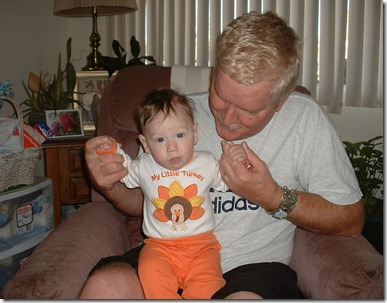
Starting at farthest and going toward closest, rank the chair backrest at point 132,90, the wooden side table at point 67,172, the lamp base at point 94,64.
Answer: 1. the lamp base at point 94,64
2. the wooden side table at point 67,172
3. the chair backrest at point 132,90

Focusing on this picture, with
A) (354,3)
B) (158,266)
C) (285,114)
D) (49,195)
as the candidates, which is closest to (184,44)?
(354,3)

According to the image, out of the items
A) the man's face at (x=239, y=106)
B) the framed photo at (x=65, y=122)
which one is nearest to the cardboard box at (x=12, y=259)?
the framed photo at (x=65, y=122)

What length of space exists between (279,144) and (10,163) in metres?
1.23

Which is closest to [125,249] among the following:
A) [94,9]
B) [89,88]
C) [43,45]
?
[89,88]

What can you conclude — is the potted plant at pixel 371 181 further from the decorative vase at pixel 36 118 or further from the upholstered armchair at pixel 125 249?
the decorative vase at pixel 36 118

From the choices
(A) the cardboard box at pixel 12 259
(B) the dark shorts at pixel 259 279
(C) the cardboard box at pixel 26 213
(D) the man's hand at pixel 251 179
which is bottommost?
(A) the cardboard box at pixel 12 259

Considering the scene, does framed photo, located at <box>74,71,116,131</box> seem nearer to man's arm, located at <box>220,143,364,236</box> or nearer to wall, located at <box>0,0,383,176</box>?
wall, located at <box>0,0,383,176</box>

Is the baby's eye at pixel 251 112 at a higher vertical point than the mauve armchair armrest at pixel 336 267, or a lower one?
higher

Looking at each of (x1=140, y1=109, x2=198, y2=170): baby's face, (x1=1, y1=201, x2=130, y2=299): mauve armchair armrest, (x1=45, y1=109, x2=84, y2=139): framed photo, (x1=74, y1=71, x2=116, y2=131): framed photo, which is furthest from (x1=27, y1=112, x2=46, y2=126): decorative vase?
(x1=140, y1=109, x2=198, y2=170): baby's face

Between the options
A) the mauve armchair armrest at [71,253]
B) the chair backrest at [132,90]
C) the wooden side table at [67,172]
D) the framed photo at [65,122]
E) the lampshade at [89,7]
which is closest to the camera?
the mauve armchair armrest at [71,253]

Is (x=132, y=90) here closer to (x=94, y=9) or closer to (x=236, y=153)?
(x=236, y=153)

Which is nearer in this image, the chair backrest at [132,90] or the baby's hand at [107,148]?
the baby's hand at [107,148]

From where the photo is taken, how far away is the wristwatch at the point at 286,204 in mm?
1188

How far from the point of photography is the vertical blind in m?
2.48
